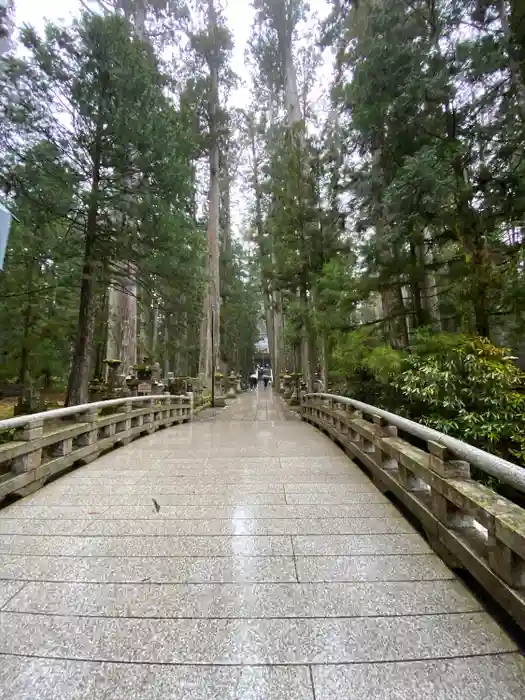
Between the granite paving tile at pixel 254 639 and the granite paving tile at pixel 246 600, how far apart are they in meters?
Result: 0.05

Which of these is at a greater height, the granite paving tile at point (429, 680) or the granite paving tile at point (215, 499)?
the granite paving tile at point (215, 499)

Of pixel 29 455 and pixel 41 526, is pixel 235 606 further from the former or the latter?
pixel 29 455

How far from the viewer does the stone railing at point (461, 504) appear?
5.36 feet

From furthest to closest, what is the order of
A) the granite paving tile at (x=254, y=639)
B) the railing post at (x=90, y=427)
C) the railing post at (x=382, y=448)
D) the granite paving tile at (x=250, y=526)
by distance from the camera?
the railing post at (x=90, y=427) → the railing post at (x=382, y=448) → the granite paving tile at (x=250, y=526) → the granite paving tile at (x=254, y=639)

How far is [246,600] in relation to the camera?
1828 millimetres

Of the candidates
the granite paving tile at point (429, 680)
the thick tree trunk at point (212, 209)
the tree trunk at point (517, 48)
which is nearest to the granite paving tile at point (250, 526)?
the granite paving tile at point (429, 680)

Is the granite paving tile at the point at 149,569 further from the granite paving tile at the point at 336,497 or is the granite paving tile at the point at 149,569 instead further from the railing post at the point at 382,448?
the railing post at the point at 382,448

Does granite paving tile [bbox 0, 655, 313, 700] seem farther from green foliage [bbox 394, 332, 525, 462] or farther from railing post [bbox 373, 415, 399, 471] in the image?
green foliage [bbox 394, 332, 525, 462]

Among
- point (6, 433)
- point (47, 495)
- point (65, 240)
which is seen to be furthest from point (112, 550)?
point (65, 240)

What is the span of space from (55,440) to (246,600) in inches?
110

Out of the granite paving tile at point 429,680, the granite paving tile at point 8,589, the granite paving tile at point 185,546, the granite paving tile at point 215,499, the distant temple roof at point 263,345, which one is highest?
the distant temple roof at point 263,345

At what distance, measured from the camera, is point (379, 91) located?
22.9 ft

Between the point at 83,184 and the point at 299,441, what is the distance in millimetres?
5485

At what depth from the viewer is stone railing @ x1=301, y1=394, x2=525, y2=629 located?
1.63m
